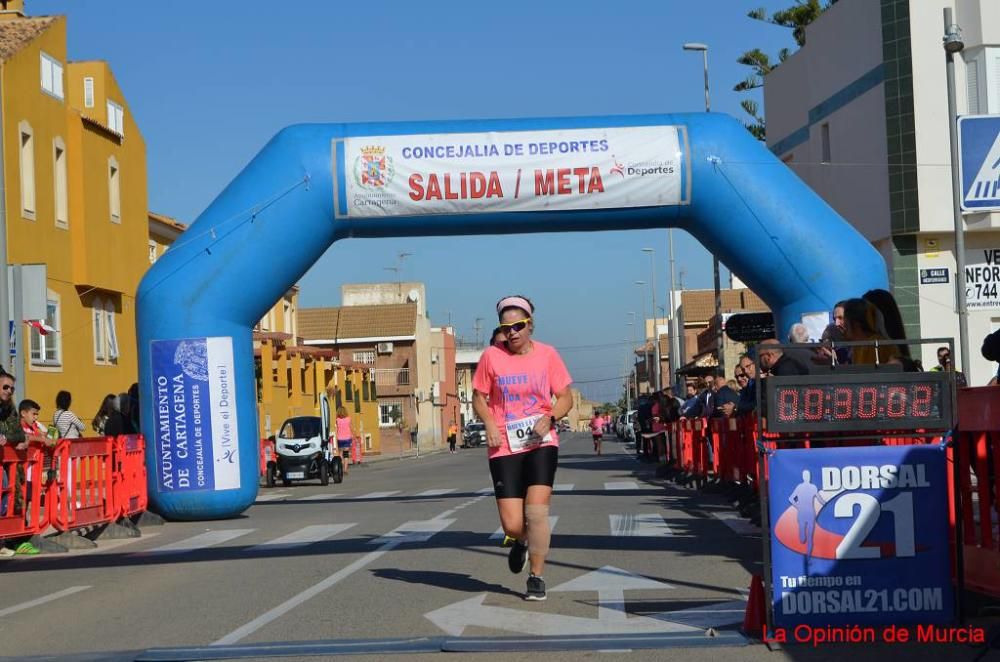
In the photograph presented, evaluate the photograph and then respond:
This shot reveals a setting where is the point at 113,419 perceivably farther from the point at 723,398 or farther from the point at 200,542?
the point at 723,398

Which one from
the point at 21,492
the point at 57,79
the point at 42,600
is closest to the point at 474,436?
the point at 57,79

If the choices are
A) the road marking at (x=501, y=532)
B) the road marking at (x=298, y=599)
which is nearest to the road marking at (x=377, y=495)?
the road marking at (x=501, y=532)

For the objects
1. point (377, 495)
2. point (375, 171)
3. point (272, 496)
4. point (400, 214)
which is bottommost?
point (272, 496)

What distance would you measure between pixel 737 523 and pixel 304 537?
4645 millimetres

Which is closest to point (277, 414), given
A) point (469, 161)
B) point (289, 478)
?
point (289, 478)

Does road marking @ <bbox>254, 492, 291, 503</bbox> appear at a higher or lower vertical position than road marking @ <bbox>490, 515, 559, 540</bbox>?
lower

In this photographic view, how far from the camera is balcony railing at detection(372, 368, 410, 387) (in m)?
A: 101

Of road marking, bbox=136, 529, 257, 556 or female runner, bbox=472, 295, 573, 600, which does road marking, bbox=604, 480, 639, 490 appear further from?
female runner, bbox=472, 295, 573, 600

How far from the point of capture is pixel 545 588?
970 cm

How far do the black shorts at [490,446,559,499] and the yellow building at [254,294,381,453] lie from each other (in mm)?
A: 31133

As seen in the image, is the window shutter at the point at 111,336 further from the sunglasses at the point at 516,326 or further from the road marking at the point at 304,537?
the sunglasses at the point at 516,326

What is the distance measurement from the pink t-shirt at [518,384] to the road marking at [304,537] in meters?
5.11

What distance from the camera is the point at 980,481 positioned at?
24.4ft

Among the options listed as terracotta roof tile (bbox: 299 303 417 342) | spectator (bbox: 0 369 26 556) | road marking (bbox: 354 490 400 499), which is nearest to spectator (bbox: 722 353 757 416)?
spectator (bbox: 0 369 26 556)
